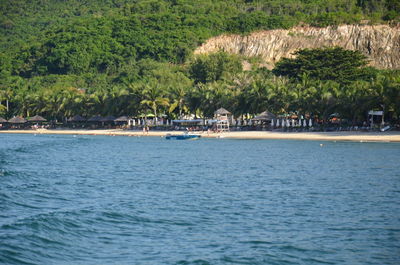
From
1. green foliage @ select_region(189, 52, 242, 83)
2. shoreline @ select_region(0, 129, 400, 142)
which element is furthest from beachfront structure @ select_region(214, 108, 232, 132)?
green foliage @ select_region(189, 52, 242, 83)

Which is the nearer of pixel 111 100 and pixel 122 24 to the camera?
pixel 111 100

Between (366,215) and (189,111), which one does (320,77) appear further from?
(366,215)

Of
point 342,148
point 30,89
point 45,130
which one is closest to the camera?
point 342,148

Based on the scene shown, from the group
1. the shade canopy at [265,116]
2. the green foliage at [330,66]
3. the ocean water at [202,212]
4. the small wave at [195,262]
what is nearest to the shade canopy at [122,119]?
the shade canopy at [265,116]

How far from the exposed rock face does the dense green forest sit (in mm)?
3145

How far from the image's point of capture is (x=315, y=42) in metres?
124

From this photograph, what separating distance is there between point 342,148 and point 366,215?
29.1m

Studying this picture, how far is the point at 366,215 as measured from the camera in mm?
20516

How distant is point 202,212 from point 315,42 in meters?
108

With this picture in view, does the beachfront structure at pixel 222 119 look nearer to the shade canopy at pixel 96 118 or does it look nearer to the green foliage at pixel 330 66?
the shade canopy at pixel 96 118

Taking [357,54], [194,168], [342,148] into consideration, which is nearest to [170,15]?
[357,54]

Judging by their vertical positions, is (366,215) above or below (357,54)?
below

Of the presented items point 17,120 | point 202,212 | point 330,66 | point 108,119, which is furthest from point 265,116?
point 202,212

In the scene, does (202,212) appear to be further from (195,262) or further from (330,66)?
(330,66)
